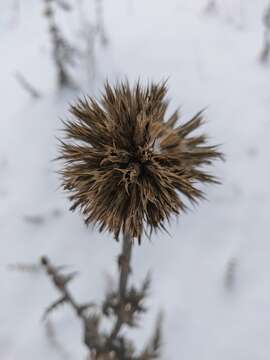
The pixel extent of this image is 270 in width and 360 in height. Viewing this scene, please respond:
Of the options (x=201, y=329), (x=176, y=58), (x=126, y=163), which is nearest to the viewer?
(x=126, y=163)

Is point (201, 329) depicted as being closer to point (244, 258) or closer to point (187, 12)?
point (244, 258)

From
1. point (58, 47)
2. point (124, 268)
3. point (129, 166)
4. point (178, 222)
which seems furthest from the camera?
point (58, 47)

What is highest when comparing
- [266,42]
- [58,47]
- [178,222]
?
[266,42]

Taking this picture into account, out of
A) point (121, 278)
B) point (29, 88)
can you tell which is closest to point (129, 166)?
point (121, 278)

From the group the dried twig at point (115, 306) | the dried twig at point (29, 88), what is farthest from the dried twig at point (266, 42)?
the dried twig at point (115, 306)

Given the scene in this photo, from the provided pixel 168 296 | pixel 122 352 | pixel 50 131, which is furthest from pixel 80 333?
pixel 50 131

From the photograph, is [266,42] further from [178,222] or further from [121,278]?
[121,278]
